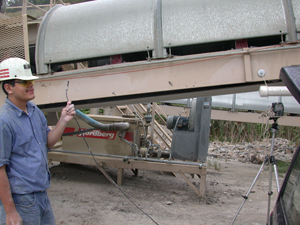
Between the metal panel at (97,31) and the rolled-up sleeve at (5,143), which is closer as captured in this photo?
the rolled-up sleeve at (5,143)

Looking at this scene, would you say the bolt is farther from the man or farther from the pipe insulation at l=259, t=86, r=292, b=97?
the man

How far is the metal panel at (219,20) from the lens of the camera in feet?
10.7

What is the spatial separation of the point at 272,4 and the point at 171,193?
4.04 meters

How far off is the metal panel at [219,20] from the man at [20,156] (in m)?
1.89

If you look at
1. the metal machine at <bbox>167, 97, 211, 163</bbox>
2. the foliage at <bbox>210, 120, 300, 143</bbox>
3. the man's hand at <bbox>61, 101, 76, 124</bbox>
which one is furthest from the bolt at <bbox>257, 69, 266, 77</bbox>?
the foliage at <bbox>210, 120, 300, 143</bbox>

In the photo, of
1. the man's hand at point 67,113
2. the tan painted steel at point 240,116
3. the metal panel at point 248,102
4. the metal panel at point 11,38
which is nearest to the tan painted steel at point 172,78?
the metal panel at point 11,38

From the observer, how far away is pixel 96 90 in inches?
143

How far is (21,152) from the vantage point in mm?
2088

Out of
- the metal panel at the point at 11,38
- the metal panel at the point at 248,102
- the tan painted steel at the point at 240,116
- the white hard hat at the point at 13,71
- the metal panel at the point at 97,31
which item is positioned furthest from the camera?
the metal panel at the point at 248,102

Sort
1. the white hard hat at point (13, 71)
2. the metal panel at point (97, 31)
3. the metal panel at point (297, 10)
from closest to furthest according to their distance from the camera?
the white hard hat at point (13, 71)
the metal panel at point (297, 10)
the metal panel at point (97, 31)

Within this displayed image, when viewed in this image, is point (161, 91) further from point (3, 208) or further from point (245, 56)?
point (3, 208)

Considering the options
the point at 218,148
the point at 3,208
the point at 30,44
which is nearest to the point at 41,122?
the point at 3,208

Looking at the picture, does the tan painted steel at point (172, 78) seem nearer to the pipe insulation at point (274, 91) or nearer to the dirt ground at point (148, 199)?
the pipe insulation at point (274, 91)

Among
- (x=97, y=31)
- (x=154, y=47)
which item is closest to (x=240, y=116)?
(x=154, y=47)
